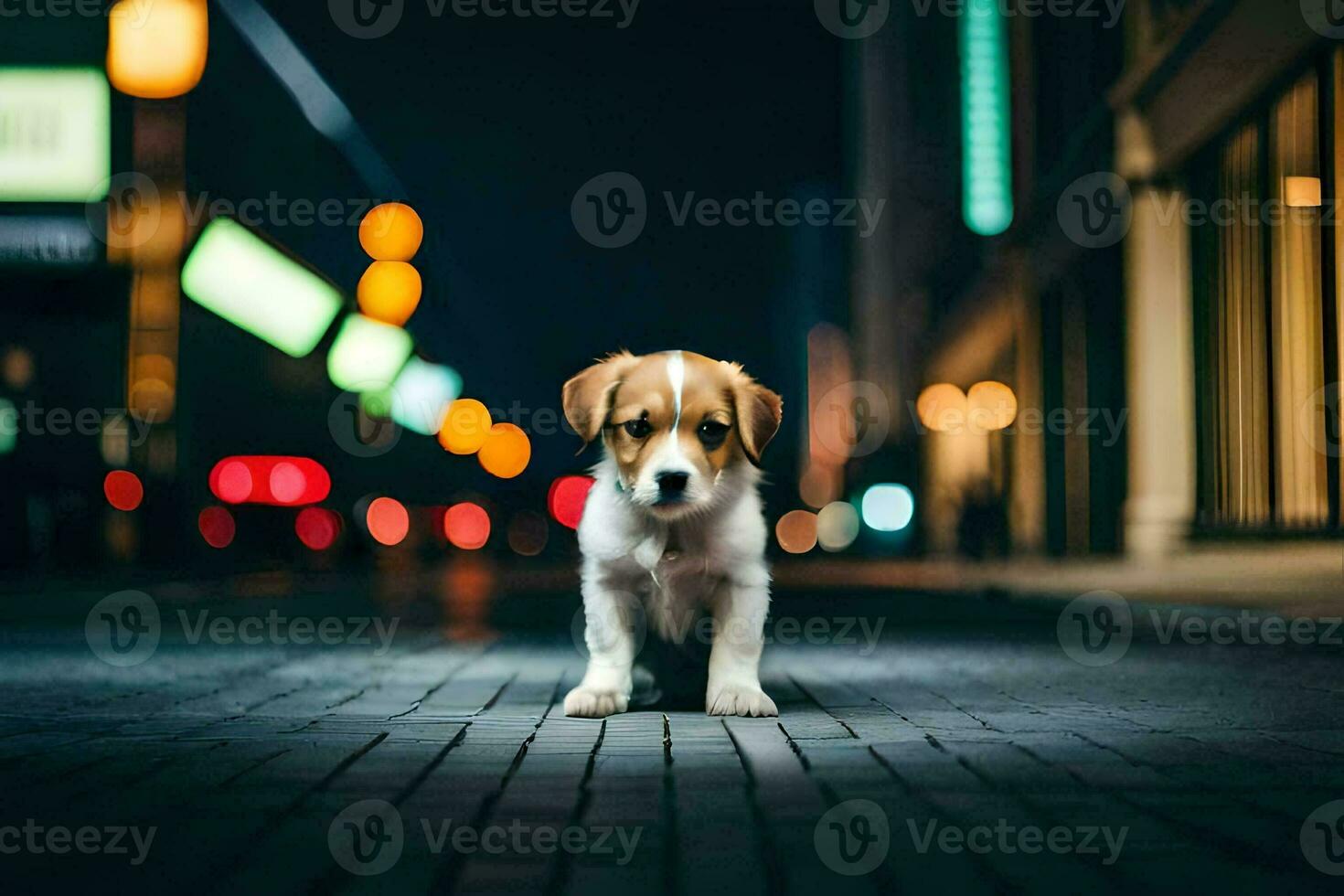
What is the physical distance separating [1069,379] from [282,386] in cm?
1331

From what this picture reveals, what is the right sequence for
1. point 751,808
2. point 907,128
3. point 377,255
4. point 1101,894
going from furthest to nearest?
point 907,128 < point 377,255 < point 751,808 < point 1101,894

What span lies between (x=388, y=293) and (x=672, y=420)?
2673 centimetres

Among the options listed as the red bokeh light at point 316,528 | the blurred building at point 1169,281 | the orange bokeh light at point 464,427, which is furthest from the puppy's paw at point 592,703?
the orange bokeh light at point 464,427

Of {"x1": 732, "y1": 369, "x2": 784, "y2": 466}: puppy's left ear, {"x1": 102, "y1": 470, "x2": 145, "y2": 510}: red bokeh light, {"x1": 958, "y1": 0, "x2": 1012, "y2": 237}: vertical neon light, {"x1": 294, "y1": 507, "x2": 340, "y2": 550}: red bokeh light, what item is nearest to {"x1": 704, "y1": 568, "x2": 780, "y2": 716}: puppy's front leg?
{"x1": 732, "y1": 369, "x2": 784, "y2": 466}: puppy's left ear

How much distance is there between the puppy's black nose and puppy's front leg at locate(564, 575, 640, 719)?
0.60m

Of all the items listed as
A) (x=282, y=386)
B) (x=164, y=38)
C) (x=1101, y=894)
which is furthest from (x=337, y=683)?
(x=282, y=386)

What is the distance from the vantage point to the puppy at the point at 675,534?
595cm

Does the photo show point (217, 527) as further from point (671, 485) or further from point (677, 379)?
point (671, 485)

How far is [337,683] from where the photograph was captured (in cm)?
776

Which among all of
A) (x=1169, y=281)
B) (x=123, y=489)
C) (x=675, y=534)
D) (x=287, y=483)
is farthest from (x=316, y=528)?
(x=675, y=534)

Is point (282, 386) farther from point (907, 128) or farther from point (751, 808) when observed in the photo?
point (907, 128)

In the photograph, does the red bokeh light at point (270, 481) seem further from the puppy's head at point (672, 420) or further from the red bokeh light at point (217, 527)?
the puppy's head at point (672, 420)

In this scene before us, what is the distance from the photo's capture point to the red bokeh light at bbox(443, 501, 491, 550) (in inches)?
1690

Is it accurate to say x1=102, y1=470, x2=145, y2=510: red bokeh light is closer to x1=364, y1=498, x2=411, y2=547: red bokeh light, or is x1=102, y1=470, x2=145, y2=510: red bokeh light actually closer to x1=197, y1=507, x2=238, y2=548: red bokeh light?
x1=197, y1=507, x2=238, y2=548: red bokeh light
